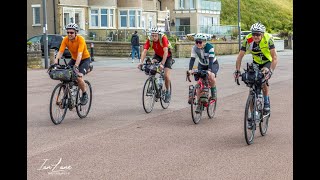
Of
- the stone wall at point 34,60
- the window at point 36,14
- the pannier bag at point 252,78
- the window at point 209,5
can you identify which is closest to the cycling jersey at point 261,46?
the pannier bag at point 252,78

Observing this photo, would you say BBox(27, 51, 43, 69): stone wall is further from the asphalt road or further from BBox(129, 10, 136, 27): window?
BBox(129, 10, 136, 27): window

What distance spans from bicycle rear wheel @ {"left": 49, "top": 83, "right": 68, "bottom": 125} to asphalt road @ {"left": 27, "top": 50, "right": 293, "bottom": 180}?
23cm

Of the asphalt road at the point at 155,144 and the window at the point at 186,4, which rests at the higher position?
the window at the point at 186,4

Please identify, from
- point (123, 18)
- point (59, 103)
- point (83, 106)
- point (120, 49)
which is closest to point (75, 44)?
point (59, 103)

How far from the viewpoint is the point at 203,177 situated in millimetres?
7031

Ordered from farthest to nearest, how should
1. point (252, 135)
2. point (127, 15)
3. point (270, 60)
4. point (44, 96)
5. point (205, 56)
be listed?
point (127, 15), point (44, 96), point (205, 56), point (270, 60), point (252, 135)

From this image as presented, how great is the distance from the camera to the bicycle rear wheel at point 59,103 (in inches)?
439

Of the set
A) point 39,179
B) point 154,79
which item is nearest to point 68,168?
point 39,179

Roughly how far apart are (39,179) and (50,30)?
4293 centimetres

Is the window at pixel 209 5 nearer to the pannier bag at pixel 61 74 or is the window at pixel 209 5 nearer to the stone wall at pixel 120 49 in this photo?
the stone wall at pixel 120 49

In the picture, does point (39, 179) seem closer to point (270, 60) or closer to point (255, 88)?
point (255, 88)

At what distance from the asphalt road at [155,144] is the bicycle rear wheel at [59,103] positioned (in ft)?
0.76

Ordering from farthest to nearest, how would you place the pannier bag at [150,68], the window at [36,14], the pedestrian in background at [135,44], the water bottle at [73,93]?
the window at [36,14], the pedestrian in background at [135,44], the pannier bag at [150,68], the water bottle at [73,93]

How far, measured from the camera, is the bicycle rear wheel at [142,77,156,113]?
12.9 metres
